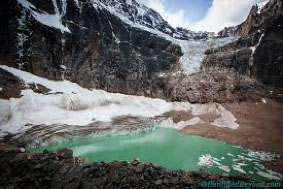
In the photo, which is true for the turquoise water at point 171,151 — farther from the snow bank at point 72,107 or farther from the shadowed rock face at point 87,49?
the shadowed rock face at point 87,49

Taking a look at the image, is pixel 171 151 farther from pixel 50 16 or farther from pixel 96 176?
pixel 50 16

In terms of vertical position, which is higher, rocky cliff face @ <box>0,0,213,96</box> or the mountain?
the mountain

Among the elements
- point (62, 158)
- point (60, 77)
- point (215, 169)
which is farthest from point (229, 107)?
point (62, 158)

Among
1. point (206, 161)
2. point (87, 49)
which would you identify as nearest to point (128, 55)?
point (87, 49)

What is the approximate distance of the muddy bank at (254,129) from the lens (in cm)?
2895

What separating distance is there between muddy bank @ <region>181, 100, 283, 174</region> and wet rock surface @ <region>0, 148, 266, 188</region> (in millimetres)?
20470

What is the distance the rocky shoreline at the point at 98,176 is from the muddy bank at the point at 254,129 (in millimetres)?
20249

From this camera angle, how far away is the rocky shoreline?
1025 cm

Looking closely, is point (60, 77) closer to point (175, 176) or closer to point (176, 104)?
point (176, 104)

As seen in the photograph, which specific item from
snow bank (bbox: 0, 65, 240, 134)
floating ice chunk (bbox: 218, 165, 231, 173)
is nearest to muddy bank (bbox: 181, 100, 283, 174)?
snow bank (bbox: 0, 65, 240, 134)

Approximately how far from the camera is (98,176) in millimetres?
11008

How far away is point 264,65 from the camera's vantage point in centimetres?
4488

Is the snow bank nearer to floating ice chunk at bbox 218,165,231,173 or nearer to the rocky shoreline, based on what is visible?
the rocky shoreline

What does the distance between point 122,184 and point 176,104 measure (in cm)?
4051
